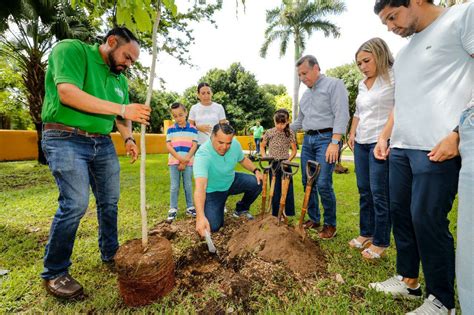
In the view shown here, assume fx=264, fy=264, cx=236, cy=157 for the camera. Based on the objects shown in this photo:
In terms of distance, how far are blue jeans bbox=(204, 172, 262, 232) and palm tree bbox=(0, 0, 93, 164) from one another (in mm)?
9085

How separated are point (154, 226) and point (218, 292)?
1964 millimetres

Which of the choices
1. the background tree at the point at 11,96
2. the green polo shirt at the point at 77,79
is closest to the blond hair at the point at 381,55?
the green polo shirt at the point at 77,79

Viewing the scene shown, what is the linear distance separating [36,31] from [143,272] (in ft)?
38.1

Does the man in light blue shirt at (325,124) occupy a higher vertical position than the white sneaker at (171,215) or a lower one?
higher

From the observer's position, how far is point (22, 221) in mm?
4016

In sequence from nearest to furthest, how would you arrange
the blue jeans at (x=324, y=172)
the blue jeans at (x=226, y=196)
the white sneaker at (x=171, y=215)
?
the blue jeans at (x=324, y=172) < the blue jeans at (x=226, y=196) < the white sneaker at (x=171, y=215)

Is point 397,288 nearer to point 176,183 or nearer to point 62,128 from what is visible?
point 62,128

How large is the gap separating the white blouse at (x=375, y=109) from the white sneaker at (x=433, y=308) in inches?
56.5

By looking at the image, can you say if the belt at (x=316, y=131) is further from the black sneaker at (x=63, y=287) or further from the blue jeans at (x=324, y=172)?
the black sneaker at (x=63, y=287)

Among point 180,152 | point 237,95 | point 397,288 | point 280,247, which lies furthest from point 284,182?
point 237,95

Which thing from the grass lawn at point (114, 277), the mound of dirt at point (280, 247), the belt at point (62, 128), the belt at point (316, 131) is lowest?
the grass lawn at point (114, 277)

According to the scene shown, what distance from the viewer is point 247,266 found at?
242 centimetres

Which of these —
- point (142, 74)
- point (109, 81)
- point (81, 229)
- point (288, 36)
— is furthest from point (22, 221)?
point (288, 36)

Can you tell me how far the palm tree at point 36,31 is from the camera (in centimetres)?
838
